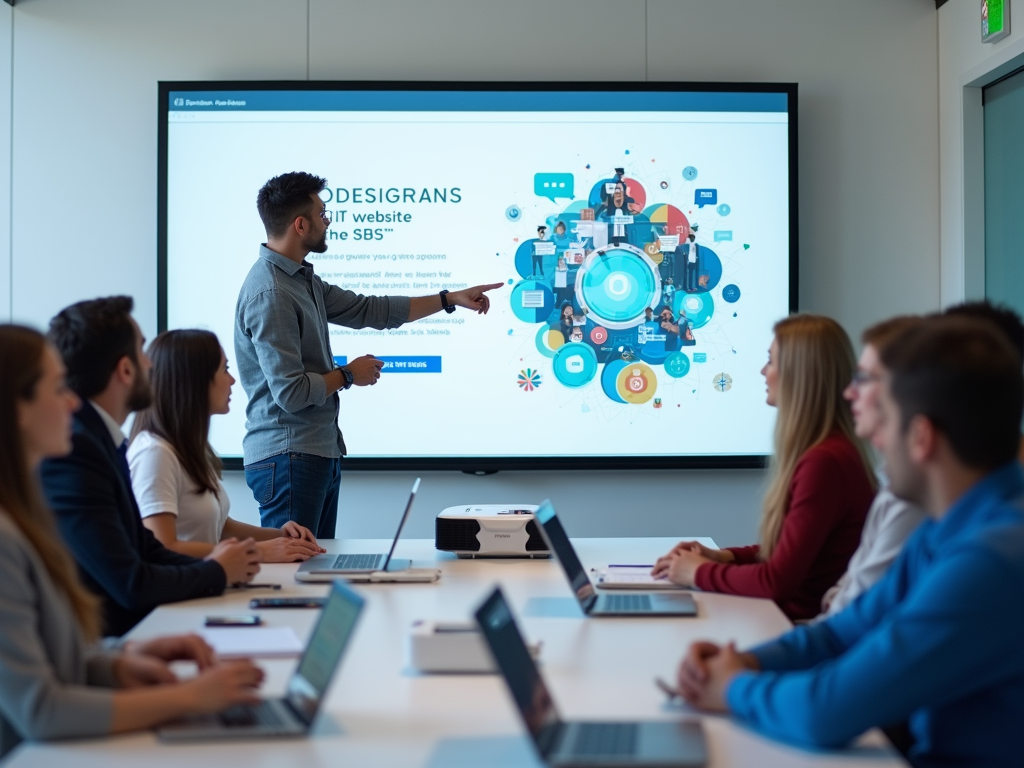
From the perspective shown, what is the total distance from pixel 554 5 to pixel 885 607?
3.57m

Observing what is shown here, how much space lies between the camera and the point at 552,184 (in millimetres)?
4539

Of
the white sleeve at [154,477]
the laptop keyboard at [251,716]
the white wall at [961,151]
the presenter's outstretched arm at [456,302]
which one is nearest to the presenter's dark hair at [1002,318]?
the laptop keyboard at [251,716]

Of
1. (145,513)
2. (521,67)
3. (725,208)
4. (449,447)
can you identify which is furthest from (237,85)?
(145,513)

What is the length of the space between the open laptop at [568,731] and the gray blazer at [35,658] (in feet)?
1.88

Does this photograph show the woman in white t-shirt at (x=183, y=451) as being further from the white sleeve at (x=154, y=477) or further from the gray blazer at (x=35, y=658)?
the gray blazer at (x=35, y=658)

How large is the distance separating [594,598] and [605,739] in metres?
0.85

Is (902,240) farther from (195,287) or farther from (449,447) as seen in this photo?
(195,287)

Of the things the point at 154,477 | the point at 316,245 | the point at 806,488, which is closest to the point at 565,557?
the point at 806,488

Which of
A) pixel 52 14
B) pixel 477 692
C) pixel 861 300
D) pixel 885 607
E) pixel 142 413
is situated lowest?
pixel 477 692

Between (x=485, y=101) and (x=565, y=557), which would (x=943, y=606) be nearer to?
(x=565, y=557)

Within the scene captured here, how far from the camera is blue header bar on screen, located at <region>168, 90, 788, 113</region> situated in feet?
14.7

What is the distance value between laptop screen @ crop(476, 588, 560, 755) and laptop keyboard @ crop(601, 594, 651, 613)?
31.0 inches

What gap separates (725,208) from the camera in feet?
14.9

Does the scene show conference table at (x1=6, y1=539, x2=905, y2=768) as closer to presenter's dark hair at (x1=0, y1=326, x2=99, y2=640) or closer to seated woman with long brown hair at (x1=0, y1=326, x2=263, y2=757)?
seated woman with long brown hair at (x1=0, y1=326, x2=263, y2=757)
